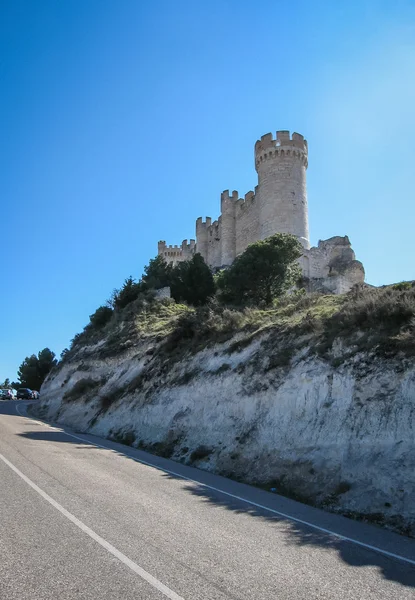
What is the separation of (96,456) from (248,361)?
6.25m

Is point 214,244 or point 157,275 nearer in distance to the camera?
point 157,275

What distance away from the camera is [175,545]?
588 centimetres

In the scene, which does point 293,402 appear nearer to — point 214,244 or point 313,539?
point 313,539

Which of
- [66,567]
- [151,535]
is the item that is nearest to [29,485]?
[151,535]

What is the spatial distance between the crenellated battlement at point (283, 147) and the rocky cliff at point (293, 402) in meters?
32.2

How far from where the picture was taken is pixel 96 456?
13.5 m

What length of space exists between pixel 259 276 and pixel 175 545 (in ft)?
84.6

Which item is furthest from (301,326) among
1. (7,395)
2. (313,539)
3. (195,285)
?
(7,395)

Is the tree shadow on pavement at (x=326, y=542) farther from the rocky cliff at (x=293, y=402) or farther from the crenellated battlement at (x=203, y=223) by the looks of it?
the crenellated battlement at (x=203, y=223)

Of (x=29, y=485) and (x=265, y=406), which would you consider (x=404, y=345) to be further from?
(x=29, y=485)

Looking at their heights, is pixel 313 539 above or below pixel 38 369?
below

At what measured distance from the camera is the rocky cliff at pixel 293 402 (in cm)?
977

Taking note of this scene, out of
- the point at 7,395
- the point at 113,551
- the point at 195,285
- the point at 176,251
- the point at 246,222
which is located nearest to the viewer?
the point at 113,551

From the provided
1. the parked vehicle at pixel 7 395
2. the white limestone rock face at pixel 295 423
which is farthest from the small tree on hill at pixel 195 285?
the parked vehicle at pixel 7 395
